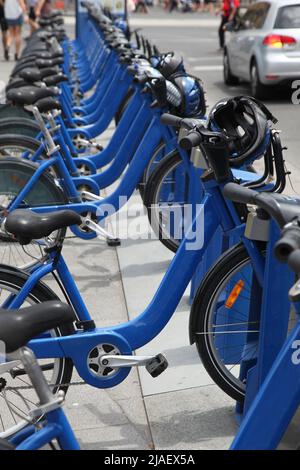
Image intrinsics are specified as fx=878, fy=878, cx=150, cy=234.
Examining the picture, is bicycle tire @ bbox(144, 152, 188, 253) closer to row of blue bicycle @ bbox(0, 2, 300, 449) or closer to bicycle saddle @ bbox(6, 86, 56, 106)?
row of blue bicycle @ bbox(0, 2, 300, 449)

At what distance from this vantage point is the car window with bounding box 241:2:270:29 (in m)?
13.2

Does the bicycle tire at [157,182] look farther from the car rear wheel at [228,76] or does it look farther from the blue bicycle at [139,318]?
the car rear wheel at [228,76]

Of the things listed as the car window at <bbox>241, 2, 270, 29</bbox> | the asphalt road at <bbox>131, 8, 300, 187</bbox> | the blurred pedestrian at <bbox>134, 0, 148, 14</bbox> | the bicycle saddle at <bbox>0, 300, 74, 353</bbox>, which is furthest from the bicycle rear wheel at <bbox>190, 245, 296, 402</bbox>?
the blurred pedestrian at <bbox>134, 0, 148, 14</bbox>

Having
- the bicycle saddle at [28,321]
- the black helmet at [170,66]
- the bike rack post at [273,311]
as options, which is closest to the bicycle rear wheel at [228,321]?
the bike rack post at [273,311]

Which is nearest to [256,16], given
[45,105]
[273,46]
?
[273,46]

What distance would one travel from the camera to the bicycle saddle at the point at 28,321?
2.21 meters

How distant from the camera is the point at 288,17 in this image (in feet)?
41.4

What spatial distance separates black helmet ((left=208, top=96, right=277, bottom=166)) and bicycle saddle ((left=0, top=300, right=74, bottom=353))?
146cm

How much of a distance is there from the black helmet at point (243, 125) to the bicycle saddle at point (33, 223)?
2.44ft

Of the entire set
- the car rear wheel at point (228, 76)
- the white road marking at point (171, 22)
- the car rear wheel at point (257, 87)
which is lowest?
the white road marking at point (171, 22)

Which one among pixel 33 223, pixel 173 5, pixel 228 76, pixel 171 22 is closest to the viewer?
pixel 33 223

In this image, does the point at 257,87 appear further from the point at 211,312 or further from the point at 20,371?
the point at 20,371

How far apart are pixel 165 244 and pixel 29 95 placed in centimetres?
152

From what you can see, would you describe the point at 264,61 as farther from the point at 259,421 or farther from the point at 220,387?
the point at 259,421
